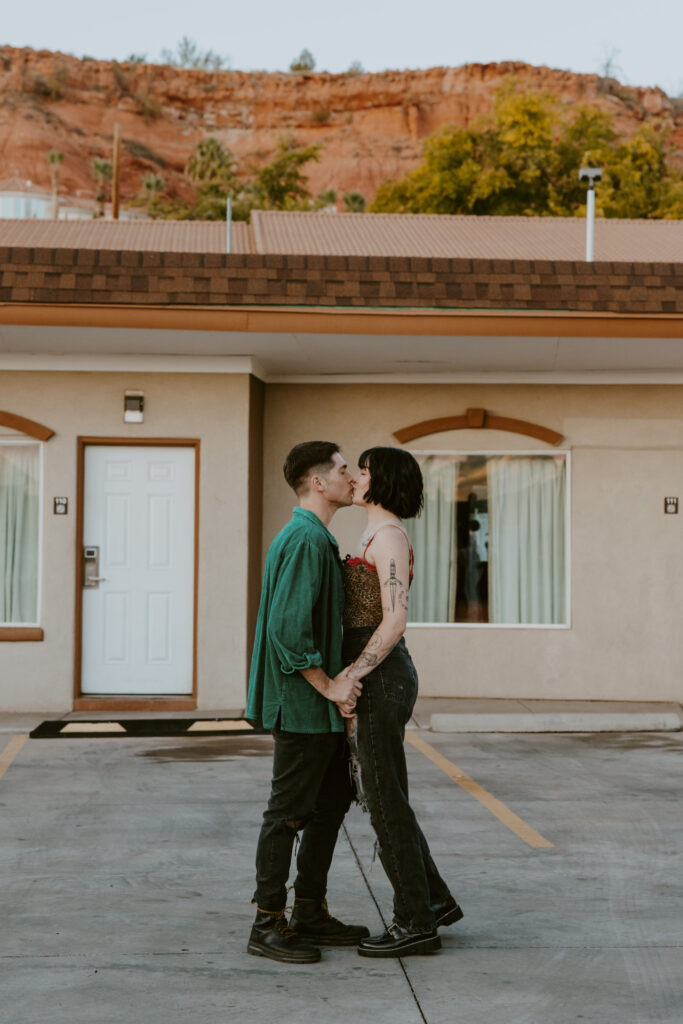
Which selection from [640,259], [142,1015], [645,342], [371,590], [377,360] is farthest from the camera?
[640,259]

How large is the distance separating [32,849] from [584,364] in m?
6.81

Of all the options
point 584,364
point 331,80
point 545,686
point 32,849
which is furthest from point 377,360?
point 331,80

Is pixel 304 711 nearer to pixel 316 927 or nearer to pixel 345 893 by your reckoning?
pixel 316 927

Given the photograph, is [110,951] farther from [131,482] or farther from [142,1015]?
[131,482]

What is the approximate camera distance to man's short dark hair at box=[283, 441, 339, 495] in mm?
4641

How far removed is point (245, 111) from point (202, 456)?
79602mm

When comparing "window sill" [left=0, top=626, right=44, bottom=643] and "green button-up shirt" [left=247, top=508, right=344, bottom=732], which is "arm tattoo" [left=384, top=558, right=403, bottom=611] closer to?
"green button-up shirt" [left=247, top=508, right=344, bottom=732]

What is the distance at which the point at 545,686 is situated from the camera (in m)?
11.2

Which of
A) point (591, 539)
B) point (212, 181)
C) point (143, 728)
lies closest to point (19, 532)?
point (143, 728)

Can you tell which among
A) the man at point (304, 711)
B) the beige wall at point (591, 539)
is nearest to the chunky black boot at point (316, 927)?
the man at point (304, 711)

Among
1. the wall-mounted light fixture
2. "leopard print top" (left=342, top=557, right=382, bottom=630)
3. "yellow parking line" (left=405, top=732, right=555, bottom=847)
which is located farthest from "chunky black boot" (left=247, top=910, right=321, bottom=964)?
the wall-mounted light fixture

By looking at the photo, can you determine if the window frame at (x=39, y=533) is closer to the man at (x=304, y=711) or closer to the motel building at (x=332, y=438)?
the motel building at (x=332, y=438)

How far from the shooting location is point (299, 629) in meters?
4.34

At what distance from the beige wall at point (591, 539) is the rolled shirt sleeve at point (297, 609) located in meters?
6.91
